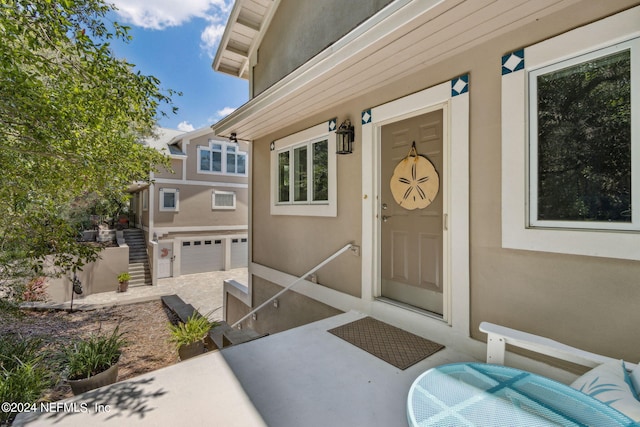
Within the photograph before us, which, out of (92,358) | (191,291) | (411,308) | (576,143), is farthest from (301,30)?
(191,291)

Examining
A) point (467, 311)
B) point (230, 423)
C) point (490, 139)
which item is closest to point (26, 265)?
point (230, 423)

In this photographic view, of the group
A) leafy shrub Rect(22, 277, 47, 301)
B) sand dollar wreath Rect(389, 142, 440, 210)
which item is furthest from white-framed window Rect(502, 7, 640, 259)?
leafy shrub Rect(22, 277, 47, 301)

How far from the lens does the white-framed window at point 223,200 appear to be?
56.6 ft

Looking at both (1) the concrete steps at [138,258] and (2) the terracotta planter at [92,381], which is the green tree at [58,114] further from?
(1) the concrete steps at [138,258]

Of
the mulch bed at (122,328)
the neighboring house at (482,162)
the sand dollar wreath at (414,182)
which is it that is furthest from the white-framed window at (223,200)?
the sand dollar wreath at (414,182)

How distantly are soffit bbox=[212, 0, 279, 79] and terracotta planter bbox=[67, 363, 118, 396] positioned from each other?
230 inches

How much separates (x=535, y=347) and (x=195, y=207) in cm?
1705

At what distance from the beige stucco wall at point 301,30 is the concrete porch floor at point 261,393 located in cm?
358

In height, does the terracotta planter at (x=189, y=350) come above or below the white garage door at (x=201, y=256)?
above

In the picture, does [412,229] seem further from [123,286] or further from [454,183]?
[123,286]

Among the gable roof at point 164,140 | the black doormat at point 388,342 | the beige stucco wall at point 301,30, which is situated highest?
the gable roof at point 164,140

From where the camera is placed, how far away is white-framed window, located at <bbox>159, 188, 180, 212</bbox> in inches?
610

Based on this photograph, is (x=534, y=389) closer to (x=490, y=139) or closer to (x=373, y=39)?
(x=490, y=139)

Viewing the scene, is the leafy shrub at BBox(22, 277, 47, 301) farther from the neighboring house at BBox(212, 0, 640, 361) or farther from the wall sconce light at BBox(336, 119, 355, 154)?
the wall sconce light at BBox(336, 119, 355, 154)
